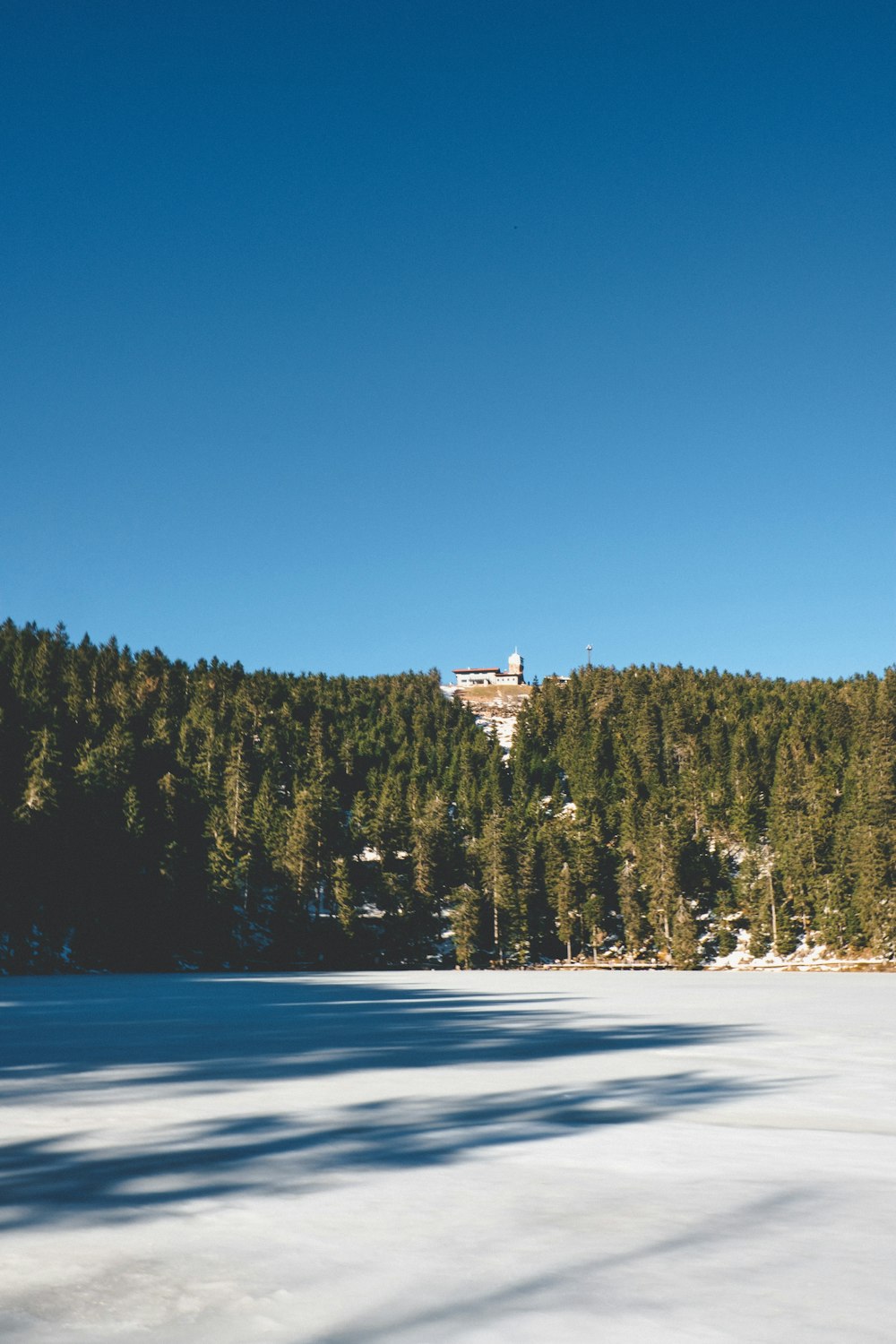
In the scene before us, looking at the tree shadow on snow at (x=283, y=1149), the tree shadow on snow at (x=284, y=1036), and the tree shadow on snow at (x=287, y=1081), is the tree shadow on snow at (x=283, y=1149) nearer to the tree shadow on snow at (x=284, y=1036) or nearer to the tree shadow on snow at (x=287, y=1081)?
the tree shadow on snow at (x=287, y=1081)

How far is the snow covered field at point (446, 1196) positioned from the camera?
13.6 feet

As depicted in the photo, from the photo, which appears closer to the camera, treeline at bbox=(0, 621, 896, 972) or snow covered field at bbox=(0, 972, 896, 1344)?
snow covered field at bbox=(0, 972, 896, 1344)

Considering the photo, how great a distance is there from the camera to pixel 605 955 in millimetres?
91188

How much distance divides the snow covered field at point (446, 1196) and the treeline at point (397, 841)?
6102cm

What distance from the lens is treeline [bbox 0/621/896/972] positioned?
245 ft

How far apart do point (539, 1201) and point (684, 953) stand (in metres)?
82.0

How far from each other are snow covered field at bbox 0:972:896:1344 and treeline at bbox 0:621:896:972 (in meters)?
61.0

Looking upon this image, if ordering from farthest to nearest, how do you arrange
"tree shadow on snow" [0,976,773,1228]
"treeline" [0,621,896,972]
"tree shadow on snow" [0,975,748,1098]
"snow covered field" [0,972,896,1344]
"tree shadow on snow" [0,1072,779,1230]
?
"treeline" [0,621,896,972] < "tree shadow on snow" [0,975,748,1098] < "tree shadow on snow" [0,976,773,1228] < "tree shadow on snow" [0,1072,779,1230] < "snow covered field" [0,972,896,1344]

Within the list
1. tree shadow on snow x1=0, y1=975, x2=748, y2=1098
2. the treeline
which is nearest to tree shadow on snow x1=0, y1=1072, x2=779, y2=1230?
tree shadow on snow x1=0, y1=975, x2=748, y2=1098

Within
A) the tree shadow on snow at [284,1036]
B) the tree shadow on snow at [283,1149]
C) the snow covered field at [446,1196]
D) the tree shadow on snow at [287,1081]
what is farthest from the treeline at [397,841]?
the tree shadow on snow at [283,1149]

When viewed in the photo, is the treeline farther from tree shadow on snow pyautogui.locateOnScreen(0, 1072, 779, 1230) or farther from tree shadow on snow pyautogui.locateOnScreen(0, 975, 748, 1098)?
tree shadow on snow pyautogui.locateOnScreen(0, 1072, 779, 1230)

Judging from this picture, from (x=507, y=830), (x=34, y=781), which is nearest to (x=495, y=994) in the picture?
(x=34, y=781)

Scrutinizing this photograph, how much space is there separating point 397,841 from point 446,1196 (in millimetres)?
87131

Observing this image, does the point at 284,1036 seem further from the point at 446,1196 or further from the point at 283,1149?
the point at 446,1196
